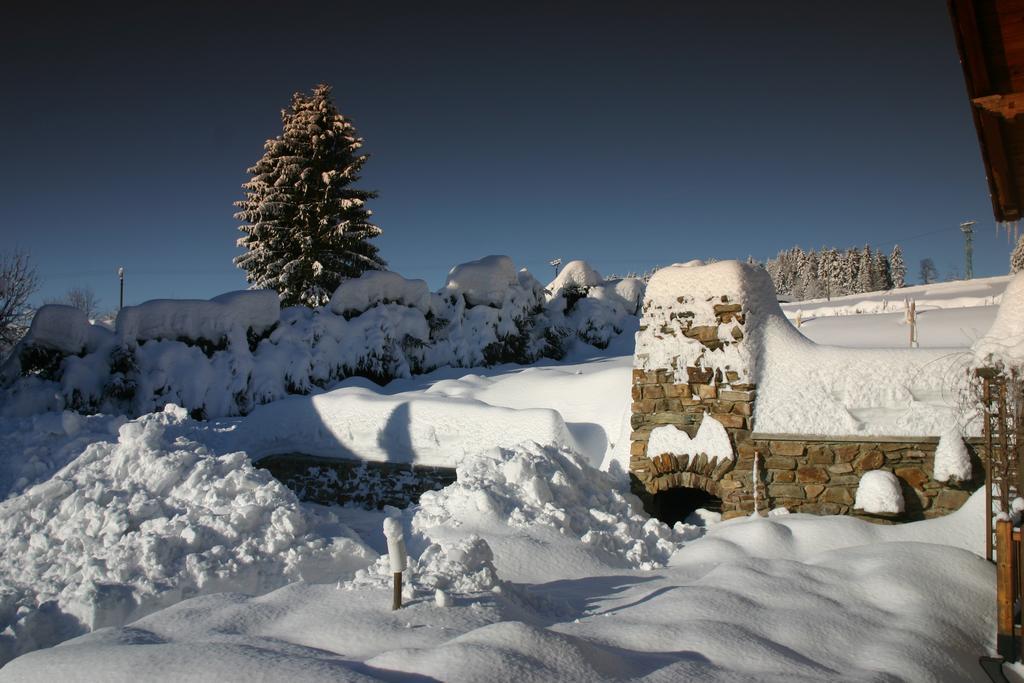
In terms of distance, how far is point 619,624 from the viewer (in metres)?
3.39

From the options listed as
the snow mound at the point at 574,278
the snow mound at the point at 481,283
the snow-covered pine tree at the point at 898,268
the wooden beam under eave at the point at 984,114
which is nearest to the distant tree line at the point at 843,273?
the snow-covered pine tree at the point at 898,268

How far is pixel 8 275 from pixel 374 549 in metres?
14.9

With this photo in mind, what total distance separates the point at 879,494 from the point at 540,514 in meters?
3.07

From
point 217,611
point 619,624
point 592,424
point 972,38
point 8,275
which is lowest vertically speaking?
point 619,624

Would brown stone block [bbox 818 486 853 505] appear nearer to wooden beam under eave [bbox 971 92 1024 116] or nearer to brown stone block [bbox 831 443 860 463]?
brown stone block [bbox 831 443 860 463]

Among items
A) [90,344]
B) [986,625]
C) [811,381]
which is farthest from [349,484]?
[986,625]

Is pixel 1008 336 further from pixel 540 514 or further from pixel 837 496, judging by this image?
pixel 540 514

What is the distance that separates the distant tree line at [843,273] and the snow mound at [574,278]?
31.2 m

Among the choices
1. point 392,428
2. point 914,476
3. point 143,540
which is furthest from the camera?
Answer: point 392,428

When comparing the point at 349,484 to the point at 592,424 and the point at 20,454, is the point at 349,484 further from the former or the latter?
the point at 20,454

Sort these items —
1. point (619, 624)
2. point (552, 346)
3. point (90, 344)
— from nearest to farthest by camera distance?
point (619, 624)
point (90, 344)
point (552, 346)

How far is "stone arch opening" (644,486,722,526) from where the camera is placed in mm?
6688

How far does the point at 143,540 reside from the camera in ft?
16.5

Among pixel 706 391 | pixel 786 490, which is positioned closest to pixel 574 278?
pixel 706 391
